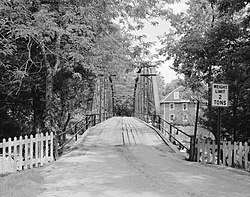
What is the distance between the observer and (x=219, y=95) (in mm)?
8672

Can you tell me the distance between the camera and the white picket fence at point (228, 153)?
888 centimetres

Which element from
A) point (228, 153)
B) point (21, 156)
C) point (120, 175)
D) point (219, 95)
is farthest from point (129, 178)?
point (228, 153)

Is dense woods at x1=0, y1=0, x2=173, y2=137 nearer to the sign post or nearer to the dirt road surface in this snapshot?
the dirt road surface

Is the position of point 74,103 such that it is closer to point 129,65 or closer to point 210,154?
point 129,65

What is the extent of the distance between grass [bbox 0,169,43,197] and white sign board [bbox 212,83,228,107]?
17.3 ft

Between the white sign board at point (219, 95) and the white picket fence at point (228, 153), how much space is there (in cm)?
139

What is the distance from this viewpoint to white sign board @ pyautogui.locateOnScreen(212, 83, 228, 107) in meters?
8.62

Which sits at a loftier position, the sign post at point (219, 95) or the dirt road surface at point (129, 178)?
the sign post at point (219, 95)

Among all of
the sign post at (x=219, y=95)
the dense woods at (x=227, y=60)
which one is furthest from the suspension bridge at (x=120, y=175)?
the dense woods at (x=227, y=60)

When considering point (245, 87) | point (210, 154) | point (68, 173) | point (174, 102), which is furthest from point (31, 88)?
point (174, 102)

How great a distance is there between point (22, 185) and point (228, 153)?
6.32 meters

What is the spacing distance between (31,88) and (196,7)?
11643 mm

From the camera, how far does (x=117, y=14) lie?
1115cm

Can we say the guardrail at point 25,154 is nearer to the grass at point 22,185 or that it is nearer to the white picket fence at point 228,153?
the grass at point 22,185
